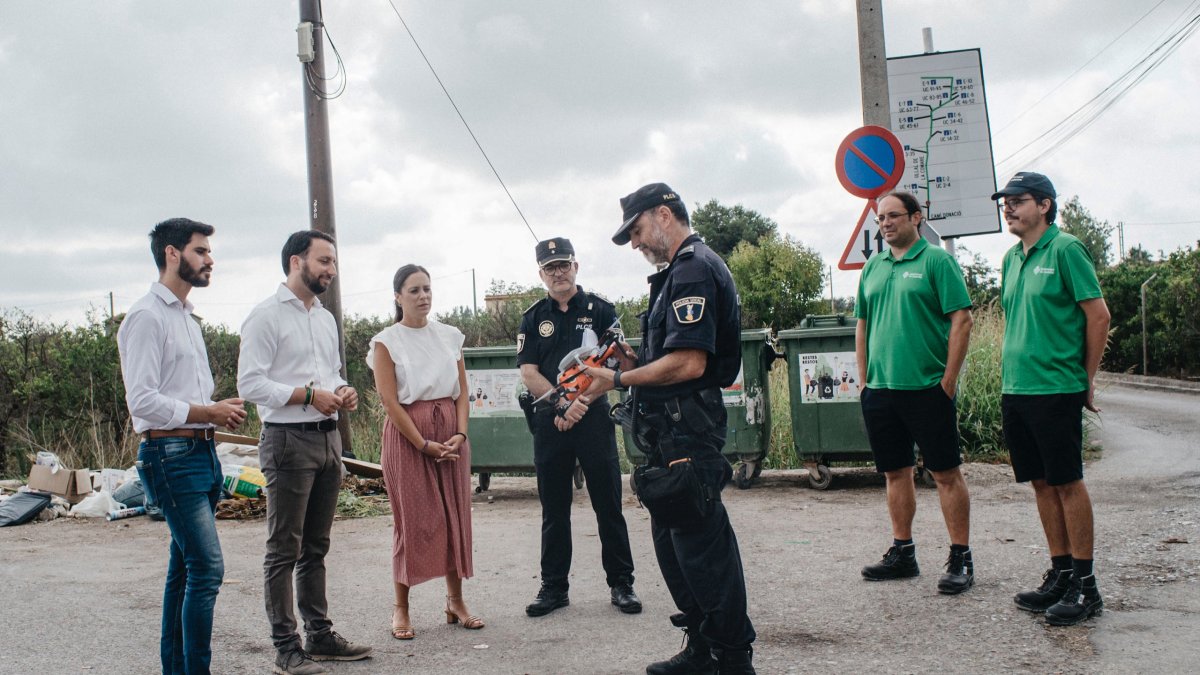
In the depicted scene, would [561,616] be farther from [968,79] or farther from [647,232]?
[968,79]

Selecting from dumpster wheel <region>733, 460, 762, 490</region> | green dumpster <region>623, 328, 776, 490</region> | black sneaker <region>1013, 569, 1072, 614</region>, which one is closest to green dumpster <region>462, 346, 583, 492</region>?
green dumpster <region>623, 328, 776, 490</region>

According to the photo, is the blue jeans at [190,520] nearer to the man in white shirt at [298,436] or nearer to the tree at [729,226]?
the man in white shirt at [298,436]

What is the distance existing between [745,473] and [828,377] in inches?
47.6

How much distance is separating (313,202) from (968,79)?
635 centimetres

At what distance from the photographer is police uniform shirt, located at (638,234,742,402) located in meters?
3.75

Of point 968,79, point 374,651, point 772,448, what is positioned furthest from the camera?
point 772,448

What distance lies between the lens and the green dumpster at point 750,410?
9.07m

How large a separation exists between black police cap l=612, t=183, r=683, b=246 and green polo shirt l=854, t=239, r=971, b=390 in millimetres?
1830

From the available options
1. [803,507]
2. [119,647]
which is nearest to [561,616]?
[119,647]

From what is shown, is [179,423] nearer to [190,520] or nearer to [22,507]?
[190,520]

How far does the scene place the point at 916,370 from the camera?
17.1 ft

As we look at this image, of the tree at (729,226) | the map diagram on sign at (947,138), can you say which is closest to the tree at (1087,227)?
the tree at (729,226)

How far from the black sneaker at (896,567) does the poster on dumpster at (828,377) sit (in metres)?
3.39

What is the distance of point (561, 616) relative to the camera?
5.14 metres
